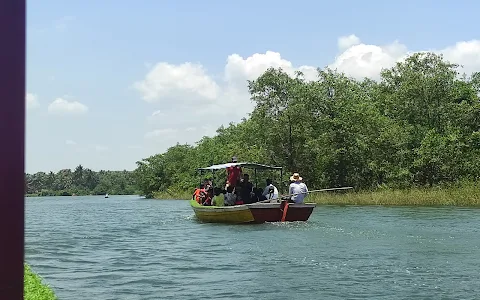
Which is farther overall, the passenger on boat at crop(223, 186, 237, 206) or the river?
the passenger on boat at crop(223, 186, 237, 206)

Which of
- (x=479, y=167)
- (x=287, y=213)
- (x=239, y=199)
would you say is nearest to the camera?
(x=287, y=213)

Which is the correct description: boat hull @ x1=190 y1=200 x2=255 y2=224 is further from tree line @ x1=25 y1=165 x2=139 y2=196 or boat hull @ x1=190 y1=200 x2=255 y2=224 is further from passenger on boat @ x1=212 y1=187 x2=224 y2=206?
tree line @ x1=25 y1=165 x2=139 y2=196

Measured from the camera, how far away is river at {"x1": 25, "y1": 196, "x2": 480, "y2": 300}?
10597mm

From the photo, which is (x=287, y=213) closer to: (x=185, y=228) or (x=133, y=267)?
(x=185, y=228)

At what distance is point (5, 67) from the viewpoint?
5.53 ft

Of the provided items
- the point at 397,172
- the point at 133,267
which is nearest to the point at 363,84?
the point at 397,172

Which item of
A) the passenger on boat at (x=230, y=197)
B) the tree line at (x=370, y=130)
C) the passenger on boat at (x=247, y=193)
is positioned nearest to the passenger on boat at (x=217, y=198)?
the passenger on boat at (x=230, y=197)

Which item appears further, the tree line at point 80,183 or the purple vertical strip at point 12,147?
the tree line at point 80,183

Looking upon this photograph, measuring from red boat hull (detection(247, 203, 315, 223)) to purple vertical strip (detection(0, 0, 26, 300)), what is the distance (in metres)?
21.1

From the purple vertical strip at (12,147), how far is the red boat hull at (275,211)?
21.1 m

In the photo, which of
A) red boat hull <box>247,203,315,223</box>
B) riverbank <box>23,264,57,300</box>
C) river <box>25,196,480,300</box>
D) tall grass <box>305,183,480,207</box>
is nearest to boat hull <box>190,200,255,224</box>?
red boat hull <box>247,203,315,223</box>

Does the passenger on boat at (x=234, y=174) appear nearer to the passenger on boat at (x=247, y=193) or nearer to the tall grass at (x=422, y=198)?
the passenger on boat at (x=247, y=193)

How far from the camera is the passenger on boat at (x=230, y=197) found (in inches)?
968

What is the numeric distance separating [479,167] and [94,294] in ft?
131
